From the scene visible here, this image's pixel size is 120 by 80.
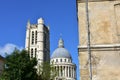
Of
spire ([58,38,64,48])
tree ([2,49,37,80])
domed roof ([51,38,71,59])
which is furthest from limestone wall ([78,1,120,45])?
spire ([58,38,64,48])

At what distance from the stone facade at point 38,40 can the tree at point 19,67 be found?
3424 inches

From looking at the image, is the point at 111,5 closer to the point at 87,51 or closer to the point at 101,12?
the point at 101,12

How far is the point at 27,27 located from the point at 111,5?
118212 millimetres

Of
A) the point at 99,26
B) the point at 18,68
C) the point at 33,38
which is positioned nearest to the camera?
the point at 99,26

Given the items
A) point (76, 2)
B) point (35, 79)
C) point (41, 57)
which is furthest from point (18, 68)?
point (41, 57)

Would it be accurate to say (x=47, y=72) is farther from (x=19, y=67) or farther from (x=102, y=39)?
(x=102, y=39)

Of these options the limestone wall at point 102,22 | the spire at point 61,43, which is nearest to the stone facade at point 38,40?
the spire at point 61,43

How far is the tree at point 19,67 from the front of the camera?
3266 centimetres

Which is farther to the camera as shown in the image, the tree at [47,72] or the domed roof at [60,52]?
the domed roof at [60,52]

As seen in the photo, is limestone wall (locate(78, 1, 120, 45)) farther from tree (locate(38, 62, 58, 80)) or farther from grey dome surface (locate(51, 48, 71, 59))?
grey dome surface (locate(51, 48, 71, 59))

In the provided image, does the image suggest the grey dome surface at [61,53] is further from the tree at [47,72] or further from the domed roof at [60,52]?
the tree at [47,72]

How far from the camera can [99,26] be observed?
1599 centimetres

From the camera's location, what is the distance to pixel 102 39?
619 inches

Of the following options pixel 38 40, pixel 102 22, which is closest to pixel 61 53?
pixel 38 40
